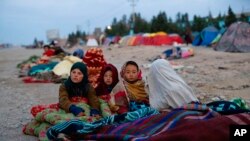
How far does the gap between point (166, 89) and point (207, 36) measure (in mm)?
19797

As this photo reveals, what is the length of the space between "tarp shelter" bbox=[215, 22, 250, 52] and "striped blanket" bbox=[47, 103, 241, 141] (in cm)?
1383

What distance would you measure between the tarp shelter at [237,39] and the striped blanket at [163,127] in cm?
1383

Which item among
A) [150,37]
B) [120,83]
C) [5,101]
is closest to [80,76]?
[120,83]

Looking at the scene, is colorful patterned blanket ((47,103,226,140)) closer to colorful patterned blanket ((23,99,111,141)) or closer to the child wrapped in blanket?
colorful patterned blanket ((23,99,111,141))

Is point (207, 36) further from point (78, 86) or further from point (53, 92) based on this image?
point (78, 86)

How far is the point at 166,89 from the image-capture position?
4508 millimetres

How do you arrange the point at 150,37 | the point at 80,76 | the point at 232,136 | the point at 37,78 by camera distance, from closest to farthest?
1. the point at 232,136
2. the point at 80,76
3. the point at 37,78
4. the point at 150,37

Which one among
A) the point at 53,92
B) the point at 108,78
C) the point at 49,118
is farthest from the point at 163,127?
the point at 53,92

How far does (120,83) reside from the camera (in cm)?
513

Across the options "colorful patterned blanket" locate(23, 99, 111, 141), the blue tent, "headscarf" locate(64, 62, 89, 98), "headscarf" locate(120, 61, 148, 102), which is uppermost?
the blue tent

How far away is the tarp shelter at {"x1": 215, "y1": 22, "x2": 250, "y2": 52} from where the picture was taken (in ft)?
55.6

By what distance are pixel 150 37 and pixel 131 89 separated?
26.1 m

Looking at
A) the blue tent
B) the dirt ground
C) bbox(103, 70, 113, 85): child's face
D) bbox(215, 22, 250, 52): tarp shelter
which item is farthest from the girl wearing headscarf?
the blue tent

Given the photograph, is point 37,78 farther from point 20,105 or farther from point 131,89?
point 131,89
